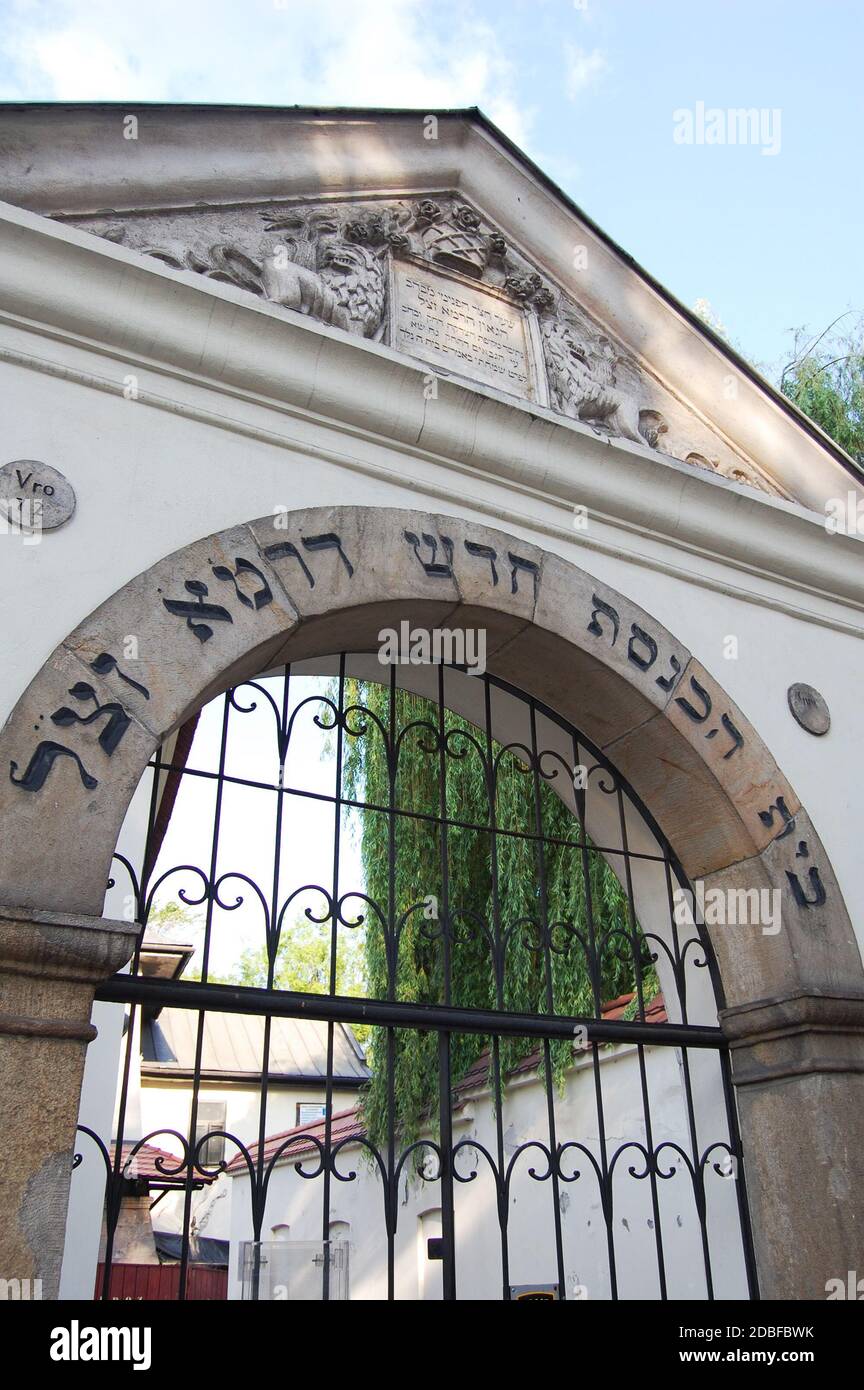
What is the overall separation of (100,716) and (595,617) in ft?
7.13

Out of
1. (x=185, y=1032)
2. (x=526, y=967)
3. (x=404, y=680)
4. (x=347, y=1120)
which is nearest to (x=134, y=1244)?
(x=347, y=1120)

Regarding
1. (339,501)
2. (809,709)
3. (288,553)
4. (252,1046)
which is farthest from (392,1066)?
(252,1046)

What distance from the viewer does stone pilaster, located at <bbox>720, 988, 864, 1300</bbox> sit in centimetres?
408

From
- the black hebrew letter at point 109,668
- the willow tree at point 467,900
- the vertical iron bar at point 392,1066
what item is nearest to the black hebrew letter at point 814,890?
the vertical iron bar at point 392,1066

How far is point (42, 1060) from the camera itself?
2.96 metres

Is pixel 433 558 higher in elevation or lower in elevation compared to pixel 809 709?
higher

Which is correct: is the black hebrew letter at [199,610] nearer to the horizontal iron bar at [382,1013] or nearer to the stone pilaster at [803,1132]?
the horizontal iron bar at [382,1013]

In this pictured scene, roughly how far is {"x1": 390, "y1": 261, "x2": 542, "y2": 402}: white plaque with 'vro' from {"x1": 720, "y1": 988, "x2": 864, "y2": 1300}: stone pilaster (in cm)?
283

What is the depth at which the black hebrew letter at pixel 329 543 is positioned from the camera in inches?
163

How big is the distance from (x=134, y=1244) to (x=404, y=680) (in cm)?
724

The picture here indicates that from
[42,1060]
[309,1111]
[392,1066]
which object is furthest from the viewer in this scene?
[309,1111]

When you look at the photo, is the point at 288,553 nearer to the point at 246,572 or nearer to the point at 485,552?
the point at 246,572

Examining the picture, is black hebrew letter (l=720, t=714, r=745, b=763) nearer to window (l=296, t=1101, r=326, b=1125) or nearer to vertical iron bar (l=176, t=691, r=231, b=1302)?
vertical iron bar (l=176, t=691, r=231, b=1302)
